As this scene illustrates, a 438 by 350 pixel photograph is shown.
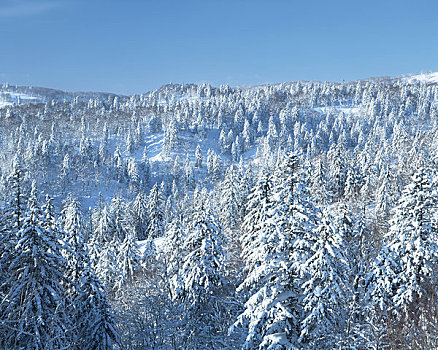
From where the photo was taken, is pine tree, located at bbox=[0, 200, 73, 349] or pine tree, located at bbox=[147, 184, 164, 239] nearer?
pine tree, located at bbox=[0, 200, 73, 349]

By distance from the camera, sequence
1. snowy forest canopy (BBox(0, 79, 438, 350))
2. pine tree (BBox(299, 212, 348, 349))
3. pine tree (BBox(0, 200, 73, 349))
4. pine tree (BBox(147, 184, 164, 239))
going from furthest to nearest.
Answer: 1. pine tree (BBox(147, 184, 164, 239))
2. pine tree (BBox(0, 200, 73, 349))
3. pine tree (BBox(299, 212, 348, 349))
4. snowy forest canopy (BBox(0, 79, 438, 350))

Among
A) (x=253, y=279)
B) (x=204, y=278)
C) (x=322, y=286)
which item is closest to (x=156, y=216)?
(x=204, y=278)

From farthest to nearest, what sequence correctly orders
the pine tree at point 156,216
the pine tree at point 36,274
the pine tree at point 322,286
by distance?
the pine tree at point 156,216 < the pine tree at point 36,274 < the pine tree at point 322,286

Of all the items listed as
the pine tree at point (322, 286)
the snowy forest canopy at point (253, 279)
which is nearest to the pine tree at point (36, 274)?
the snowy forest canopy at point (253, 279)

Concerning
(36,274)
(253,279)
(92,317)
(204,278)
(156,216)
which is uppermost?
(253,279)

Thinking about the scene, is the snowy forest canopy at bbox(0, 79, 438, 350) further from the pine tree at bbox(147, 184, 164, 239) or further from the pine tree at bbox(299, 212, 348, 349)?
the pine tree at bbox(147, 184, 164, 239)

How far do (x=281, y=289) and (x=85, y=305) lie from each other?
1286 centimetres

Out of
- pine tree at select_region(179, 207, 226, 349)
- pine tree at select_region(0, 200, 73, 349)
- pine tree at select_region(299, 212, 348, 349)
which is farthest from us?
pine tree at select_region(179, 207, 226, 349)

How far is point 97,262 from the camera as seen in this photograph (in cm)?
3853

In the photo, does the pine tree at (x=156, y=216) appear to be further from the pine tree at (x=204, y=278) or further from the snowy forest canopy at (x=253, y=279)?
the pine tree at (x=204, y=278)

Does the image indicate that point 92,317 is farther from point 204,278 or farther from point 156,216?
point 156,216

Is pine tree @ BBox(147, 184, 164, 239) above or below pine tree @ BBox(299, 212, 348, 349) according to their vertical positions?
below

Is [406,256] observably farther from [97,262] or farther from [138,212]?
[138,212]

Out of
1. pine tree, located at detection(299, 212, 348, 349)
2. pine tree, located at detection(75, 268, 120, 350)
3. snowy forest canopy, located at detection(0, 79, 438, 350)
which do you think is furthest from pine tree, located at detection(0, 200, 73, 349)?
pine tree, located at detection(299, 212, 348, 349)
